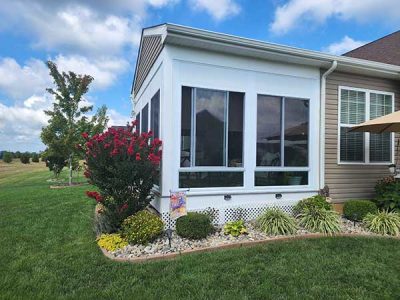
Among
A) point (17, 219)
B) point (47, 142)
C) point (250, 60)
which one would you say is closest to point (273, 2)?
point (250, 60)

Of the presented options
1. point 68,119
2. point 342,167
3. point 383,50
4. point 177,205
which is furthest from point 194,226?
point 68,119

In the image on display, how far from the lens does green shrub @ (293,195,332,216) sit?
6.91 meters

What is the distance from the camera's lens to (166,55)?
6340 millimetres

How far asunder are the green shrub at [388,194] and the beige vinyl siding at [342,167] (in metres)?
0.49

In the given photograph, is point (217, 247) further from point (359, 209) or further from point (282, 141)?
point (359, 209)

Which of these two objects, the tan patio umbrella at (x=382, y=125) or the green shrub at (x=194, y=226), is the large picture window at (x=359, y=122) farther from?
the green shrub at (x=194, y=226)

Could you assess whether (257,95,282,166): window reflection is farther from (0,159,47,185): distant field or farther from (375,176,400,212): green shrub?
(0,159,47,185): distant field

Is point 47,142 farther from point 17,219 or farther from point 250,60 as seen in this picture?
point 250,60

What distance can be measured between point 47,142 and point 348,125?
13.5 m

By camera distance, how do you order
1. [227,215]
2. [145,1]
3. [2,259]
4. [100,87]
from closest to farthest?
1. [2,259]
2. [227,215]
3. [145,1]
4. [100,87]

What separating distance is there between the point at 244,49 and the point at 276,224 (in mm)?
3650

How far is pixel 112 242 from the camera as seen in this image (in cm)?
529

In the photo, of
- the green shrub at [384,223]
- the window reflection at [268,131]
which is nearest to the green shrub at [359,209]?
the green shrub at [384,223]

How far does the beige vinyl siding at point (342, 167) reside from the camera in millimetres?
7910
